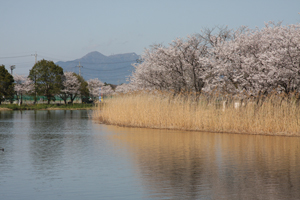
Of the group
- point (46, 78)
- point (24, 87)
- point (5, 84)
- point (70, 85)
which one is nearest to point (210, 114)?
point (5, 84)

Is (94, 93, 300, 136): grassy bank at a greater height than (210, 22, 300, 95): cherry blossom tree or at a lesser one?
lesser

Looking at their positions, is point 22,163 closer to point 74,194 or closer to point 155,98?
point 74,194

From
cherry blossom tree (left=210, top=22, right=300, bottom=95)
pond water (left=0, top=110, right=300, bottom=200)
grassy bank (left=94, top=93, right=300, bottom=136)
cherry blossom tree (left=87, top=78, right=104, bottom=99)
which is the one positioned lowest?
pond water (left=0, top=110, right=300, bottom=200)

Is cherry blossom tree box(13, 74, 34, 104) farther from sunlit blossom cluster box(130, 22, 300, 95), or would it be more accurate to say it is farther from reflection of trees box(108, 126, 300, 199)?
reflection of trees box(108, 126, 300, 199)

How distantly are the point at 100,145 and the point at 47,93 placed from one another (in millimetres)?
60308

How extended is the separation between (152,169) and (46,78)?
67120 mm

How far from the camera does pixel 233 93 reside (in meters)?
23.0

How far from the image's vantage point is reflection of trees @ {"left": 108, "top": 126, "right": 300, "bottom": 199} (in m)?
7.50

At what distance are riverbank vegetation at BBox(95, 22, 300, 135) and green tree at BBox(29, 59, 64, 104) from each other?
46161 mm

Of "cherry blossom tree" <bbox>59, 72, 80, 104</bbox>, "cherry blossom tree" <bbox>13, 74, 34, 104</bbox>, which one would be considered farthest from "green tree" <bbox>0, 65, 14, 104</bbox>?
"cherry blossom tree" <bbox>59, 72, 80, 104</bbox>

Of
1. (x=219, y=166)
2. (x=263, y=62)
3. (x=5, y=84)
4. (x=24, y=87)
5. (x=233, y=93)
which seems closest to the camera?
(x=219, y=166)

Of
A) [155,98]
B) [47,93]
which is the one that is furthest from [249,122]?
[47,93]

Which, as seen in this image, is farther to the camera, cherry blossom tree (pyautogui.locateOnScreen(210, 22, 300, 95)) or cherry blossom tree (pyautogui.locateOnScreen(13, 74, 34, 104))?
cherry blossom tree (pyautogui.locateOnScreen(13, 74, 34, 104))

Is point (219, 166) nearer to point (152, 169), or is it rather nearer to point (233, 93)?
point (152, 169)
